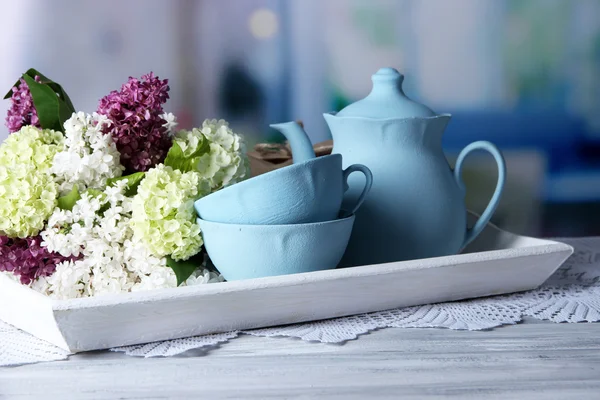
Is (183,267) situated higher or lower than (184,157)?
lower

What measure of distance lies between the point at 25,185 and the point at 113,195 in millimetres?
90

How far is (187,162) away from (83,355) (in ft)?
0.80

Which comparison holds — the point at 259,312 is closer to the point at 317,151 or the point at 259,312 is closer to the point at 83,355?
the point at 83,355

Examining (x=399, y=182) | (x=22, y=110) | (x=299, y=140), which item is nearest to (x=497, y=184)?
(x=399, y=182)

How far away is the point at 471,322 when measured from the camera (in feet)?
2.61

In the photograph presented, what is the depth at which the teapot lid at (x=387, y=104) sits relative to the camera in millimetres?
919

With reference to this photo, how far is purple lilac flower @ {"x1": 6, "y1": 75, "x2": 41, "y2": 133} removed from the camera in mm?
953

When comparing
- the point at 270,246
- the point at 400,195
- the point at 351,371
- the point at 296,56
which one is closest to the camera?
A: the point at 351,371

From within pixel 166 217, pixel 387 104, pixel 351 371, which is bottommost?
pixel 351 371

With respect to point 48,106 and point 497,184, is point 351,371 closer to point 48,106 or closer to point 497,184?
point 497,184

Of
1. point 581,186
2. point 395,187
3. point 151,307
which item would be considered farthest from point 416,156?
point 581,186

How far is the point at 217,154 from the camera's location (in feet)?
2.84

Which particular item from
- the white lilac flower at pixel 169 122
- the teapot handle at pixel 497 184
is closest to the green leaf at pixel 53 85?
the white lilac flower at pixel 169 122

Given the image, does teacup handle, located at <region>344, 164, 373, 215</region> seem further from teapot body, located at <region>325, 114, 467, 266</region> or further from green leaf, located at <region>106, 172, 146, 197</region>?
green leaf, located at <region>106, 172, 146, 197</region>
